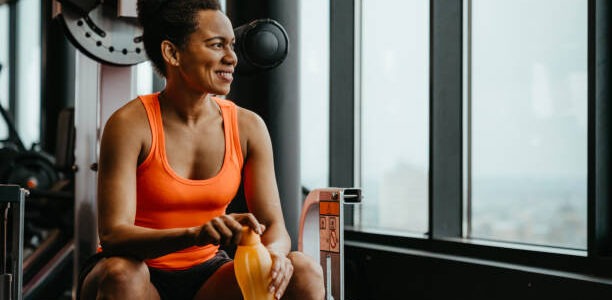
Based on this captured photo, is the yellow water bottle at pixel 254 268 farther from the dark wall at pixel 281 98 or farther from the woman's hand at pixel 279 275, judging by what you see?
the dark wall at pixel 281 98

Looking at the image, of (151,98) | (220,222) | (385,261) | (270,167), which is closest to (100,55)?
(151,98)

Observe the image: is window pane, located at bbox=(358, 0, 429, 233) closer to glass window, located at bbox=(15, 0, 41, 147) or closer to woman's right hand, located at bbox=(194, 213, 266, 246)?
woman's right hand, located at bbox=(194, 213, 266, 246)

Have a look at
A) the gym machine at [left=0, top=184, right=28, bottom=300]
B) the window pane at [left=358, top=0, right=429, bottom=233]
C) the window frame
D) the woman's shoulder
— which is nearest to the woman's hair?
the woman's shoulder

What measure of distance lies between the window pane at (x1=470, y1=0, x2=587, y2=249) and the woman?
4.17ft

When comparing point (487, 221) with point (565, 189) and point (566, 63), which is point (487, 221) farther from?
point (566, 63)

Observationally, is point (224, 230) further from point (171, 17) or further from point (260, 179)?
point (171, 17)

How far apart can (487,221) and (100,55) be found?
160cm

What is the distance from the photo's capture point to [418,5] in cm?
338

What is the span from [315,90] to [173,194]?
228 cm

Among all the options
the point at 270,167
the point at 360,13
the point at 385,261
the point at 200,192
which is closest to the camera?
the point at 200,192

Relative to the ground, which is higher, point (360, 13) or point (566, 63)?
point (360, 13)

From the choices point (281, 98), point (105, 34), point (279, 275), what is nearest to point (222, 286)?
point (279, 275)

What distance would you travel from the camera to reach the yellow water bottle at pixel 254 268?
1.50 metres

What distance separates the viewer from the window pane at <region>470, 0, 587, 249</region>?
2.62 meters
